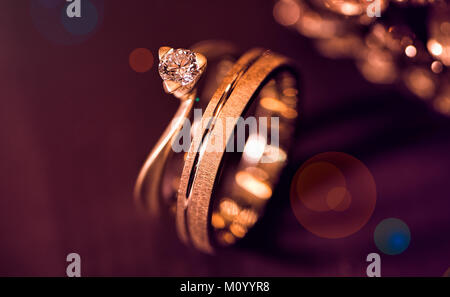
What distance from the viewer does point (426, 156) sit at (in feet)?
1.34

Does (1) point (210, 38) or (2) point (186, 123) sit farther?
(1) point (210, 38)

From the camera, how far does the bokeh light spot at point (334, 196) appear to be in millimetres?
414

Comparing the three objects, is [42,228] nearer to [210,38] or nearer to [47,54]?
[47,54]

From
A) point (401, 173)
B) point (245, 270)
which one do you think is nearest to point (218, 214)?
point (245, 270)

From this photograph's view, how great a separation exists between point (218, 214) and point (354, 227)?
0.17 metres

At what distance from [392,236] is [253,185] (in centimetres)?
18

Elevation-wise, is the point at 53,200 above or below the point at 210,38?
below

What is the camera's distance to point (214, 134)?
0.27m

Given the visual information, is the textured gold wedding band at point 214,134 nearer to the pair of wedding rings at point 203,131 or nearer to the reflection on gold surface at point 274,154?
the pair of wedding rings at point 203,131

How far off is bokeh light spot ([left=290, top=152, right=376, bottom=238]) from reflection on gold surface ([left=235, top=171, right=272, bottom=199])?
4 centimetres

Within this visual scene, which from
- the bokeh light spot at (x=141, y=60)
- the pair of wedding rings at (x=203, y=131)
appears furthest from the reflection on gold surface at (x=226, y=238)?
the bokeh light spot at (x=141, y=60)

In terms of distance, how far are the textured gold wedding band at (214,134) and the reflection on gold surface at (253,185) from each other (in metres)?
0.16

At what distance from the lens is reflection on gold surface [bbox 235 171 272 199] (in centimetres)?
45
